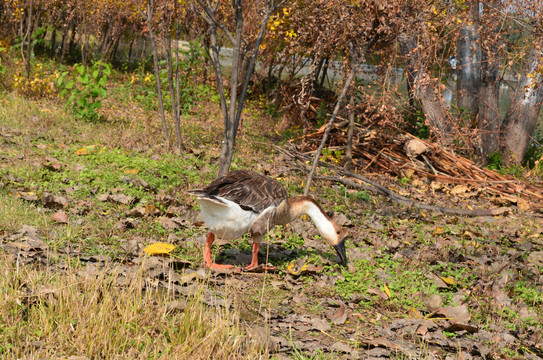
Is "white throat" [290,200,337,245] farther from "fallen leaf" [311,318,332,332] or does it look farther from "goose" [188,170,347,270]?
"fallen leaf" [311,318,332,332]

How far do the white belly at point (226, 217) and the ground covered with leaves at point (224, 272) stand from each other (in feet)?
1.47

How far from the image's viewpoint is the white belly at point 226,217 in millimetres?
5477

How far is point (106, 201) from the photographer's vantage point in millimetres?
7367

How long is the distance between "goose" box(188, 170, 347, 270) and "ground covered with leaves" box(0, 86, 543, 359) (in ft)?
1.32

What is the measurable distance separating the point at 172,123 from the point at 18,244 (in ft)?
25.8

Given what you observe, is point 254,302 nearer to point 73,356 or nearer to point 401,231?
point 73,356

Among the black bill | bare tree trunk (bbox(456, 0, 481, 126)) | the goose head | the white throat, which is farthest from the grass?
bare tree trunk (bbox(456, 0, 481, 126))

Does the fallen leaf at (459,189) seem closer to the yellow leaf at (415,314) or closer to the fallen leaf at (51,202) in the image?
the yellow leaf at (415,314)

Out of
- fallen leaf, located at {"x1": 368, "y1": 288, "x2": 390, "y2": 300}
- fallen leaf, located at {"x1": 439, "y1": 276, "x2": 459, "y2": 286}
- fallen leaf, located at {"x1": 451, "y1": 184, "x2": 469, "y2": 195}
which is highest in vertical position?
fallen leaf, located at {"x1": 451, "y1": 184, "x2": 469, "y2": 195}

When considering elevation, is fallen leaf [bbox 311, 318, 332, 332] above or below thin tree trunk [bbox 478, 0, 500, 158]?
below

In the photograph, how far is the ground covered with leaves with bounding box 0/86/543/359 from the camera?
3.95 meters

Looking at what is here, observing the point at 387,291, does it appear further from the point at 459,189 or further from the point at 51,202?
→ the point at 459,189

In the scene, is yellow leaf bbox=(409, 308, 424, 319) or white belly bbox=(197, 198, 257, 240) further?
white belly bbox=(197, 198, 257, 240)

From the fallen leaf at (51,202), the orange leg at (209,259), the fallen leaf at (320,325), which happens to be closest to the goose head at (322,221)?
the orange leg at (209,259)
